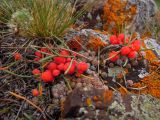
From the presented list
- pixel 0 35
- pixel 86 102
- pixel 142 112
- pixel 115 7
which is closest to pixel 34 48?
pixel 0 35

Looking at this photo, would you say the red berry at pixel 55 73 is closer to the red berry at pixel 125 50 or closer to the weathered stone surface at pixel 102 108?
the weathered stone surface at pixel 102 108

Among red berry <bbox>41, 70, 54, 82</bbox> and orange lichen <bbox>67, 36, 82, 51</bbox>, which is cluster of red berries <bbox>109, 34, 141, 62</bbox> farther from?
red berry <bbox>41, 70, 54, 82</bbox>

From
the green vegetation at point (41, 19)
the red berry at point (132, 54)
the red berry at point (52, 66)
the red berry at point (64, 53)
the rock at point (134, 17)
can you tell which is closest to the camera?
the red berry at point (52, 66)

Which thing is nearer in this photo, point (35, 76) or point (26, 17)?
point (35, 76)

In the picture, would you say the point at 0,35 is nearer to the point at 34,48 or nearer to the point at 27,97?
the point at 34,48

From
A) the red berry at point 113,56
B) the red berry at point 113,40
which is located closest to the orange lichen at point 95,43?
the red berry at point 113,40
